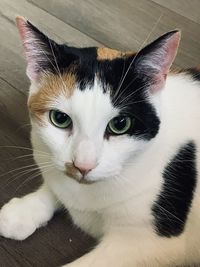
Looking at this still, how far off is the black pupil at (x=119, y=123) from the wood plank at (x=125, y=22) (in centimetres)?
80

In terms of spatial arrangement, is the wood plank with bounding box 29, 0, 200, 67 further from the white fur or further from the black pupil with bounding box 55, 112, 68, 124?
the black pupil with bounding box 55, 112, 68, 124

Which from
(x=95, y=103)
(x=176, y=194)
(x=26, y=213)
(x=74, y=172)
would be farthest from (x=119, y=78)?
(x=26, y=213)

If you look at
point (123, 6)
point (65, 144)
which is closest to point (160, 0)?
point (123, 6)

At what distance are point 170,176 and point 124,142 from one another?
0.19 metres

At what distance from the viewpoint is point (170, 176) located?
96cm

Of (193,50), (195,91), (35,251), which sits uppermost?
(195,91)

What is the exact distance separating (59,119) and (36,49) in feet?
0.44

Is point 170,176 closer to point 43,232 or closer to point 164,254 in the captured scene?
point 164,254

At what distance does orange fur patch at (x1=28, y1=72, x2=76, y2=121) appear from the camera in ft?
2.70

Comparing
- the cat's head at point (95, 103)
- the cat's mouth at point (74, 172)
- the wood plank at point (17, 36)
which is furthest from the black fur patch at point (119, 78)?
the wood plank at point (17, 36)

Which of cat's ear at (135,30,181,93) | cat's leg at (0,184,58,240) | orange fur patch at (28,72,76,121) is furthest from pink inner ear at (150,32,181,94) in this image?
cat's leg at (0,184,58,240)

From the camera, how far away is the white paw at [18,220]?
108cm

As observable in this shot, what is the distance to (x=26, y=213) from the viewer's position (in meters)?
1.10

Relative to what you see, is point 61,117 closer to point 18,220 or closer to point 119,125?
point 119,125
